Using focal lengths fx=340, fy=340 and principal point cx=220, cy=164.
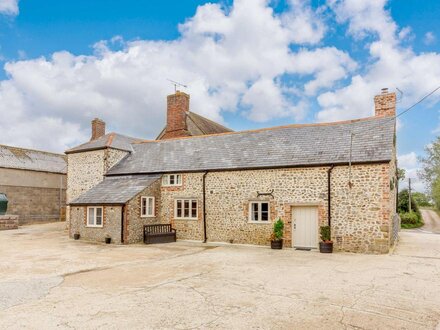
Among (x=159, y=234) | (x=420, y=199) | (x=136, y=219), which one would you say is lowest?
(x=420, y=199)

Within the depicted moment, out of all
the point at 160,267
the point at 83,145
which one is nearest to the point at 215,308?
the point at 160,267

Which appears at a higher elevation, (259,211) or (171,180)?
(171,180)

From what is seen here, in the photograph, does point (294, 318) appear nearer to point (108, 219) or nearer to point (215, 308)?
point (215, 308)

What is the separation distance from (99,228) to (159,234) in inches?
131

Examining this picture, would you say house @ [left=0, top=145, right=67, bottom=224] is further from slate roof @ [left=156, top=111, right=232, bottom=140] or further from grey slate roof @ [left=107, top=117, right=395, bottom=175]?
grey slate roof @ [left=107, top=117, right=395, bottom=175]

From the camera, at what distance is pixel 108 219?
18344 mm

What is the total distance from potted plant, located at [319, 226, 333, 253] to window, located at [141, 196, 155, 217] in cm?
956

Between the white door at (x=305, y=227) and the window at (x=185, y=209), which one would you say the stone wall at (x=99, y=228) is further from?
the white door at (x=305, y=227)

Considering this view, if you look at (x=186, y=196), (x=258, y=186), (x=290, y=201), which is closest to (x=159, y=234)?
(x=186, y=196)

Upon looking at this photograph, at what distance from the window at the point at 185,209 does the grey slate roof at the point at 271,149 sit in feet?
5.96

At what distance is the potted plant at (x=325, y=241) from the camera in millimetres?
14781

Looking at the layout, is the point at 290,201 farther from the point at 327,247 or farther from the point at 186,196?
the point at 186,196

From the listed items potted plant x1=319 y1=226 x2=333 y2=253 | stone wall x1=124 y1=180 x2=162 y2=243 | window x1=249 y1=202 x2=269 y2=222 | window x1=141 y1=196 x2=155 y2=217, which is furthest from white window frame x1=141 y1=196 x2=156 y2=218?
potted plant x1=319 y1=226 x2=333 y2=253

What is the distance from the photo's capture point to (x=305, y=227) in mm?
16047
